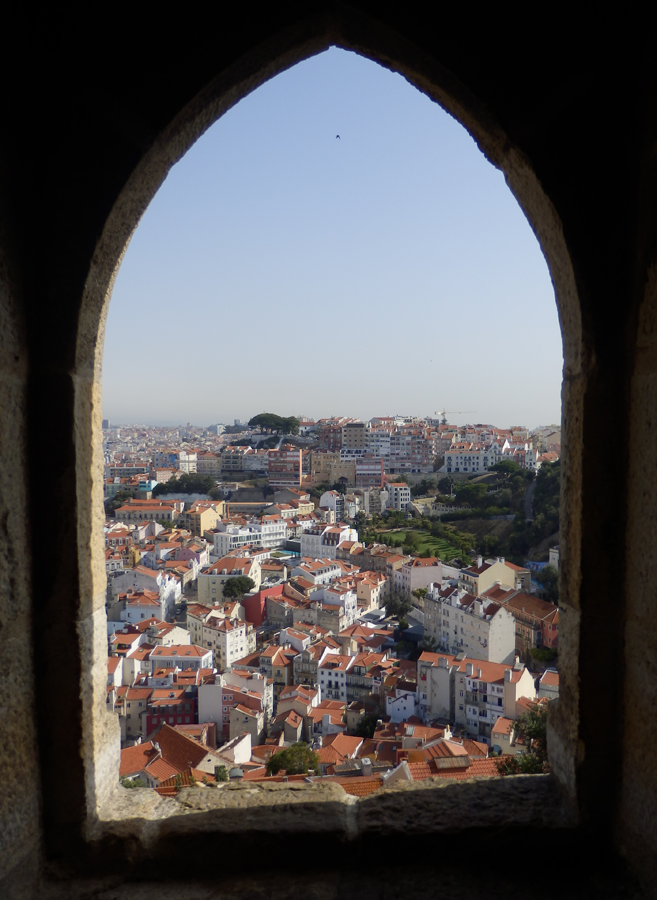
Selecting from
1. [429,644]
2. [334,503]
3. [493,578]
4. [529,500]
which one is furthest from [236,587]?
[334,503]

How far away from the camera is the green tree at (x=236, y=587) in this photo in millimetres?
23609

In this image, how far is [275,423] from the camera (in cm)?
5441

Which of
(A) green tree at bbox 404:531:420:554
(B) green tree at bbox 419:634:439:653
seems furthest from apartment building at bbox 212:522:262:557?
(B) green tree at bbox 419:634:439:653

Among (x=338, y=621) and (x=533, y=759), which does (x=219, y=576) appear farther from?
(x=533, y=759)

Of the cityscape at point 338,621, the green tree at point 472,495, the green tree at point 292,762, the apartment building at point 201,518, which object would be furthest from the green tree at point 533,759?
the apartment building at point 201,518

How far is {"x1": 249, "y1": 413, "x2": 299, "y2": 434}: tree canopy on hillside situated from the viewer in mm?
54281

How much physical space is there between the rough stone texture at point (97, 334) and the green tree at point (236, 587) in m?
23.2

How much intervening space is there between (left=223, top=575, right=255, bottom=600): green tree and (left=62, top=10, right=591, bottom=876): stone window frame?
2316 centimetres

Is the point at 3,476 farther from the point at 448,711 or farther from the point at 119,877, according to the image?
the point at 448,711

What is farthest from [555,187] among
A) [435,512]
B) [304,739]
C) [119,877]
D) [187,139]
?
[435,512]

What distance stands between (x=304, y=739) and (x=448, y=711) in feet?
11.5

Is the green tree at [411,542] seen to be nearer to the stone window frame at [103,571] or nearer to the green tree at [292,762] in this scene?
the green tree at [292,762]

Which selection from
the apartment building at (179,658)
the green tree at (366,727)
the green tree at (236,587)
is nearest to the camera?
the green tree at (366,727)

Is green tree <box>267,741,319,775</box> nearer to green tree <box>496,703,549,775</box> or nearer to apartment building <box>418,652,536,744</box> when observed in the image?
green tree <box>496,703,549,775</box>
